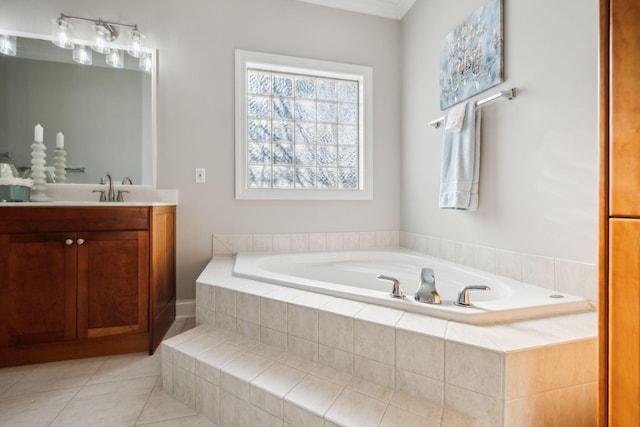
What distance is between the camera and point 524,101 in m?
1.65

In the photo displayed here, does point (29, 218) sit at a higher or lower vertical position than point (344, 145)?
lower

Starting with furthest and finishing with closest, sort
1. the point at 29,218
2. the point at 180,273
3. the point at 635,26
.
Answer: the point at 180,273 → the point at 29,218 → the point at 635,26

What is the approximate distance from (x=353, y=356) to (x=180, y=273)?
1.74 meters

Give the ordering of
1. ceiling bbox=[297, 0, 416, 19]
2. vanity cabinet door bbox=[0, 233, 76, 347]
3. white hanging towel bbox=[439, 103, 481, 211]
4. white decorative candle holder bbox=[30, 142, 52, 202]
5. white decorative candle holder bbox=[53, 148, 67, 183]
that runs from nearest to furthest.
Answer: vanity cabinet door bbox=[0, 233, 76, 347], white hanging towel bbox=[439, 103, 481, 211], white decorative candle holder bbox=[30, 142, 52, 202], white decorative candle holder bbox=[53, 148, 67, 183], ceiling bbox=[297, 0, 416, 19]

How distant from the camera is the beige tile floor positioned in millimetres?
1340

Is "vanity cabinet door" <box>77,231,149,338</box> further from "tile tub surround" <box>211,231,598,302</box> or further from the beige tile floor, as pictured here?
"tile tub surround" <box>211,231,598,302</box>

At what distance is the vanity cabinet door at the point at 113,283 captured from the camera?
1.83 meters

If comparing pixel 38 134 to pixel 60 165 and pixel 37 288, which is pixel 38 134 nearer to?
pixel 60 165

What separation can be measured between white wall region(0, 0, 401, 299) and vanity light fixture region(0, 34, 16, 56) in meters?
0.10

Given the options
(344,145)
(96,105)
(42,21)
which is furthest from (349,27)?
(42,21)

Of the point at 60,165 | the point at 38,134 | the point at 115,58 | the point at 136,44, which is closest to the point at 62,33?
the point at 115,58

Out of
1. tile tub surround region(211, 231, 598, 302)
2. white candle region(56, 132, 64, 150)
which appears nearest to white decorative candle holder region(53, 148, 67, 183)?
white candle region(56, 132, 64, 150)

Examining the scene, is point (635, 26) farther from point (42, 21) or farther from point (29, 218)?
point (42, 21)

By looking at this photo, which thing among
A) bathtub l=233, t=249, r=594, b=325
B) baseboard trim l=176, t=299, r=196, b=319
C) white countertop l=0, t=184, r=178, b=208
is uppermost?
white countertop l=0, t=184, r=178, b=208
